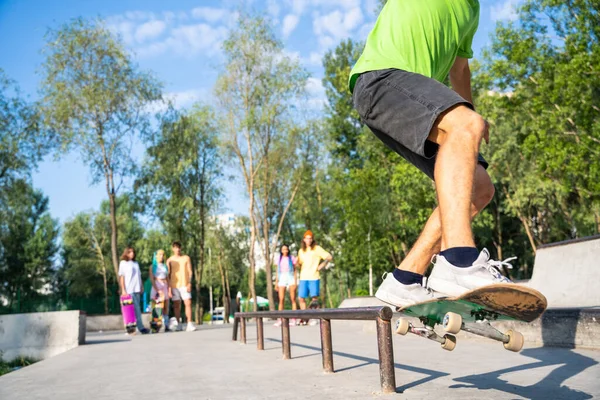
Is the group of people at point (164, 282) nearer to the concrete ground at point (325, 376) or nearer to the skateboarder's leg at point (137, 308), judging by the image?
the skateboarder's leg at point (137, 308)

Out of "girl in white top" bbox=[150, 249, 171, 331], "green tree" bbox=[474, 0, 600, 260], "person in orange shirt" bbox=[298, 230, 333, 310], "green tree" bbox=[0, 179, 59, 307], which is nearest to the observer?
"person in orange shirt" bbox=[298, 230, 333, 310]

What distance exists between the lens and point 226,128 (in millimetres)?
31438

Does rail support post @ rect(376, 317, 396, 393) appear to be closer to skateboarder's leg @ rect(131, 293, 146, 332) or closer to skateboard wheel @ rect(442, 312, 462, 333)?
skateboard wheel @ rect(442, 312, 462, 333)

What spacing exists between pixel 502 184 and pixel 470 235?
34730 millimetres

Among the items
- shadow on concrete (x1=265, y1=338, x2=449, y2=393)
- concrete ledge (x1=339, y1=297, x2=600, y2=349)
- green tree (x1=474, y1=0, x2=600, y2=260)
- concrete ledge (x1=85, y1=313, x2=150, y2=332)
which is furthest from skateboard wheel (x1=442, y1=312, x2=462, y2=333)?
green tree (x1=474, y1=0, x2=600, y2=260)

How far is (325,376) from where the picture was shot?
393 centimetres

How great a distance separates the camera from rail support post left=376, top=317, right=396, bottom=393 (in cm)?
296

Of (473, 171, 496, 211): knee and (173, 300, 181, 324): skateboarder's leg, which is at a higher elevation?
(473, 171, 496, 211): knee

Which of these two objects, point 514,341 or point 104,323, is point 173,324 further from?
point 514,341

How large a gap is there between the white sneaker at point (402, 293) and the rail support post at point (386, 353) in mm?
376

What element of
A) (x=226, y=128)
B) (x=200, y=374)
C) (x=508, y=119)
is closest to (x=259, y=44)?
(x=226, y=128)

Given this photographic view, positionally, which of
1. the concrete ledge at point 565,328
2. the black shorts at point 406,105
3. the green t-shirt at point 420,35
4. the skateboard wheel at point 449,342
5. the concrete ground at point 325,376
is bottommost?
the concrete ground at point 325,376

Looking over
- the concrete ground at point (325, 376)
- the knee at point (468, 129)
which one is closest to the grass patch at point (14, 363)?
the concrete ground at point (325, 376)

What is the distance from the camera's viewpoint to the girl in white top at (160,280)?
506 inches
